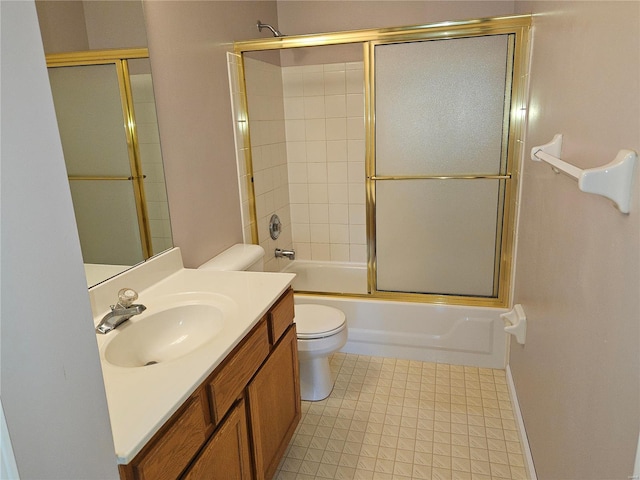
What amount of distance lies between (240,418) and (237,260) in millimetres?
1005

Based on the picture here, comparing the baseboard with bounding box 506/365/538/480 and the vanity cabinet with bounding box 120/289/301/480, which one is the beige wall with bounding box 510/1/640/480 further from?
the vanity cabinet with bounding box 120/289/301/480

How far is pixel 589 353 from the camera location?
117 cm

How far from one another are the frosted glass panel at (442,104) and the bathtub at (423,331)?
0.81m

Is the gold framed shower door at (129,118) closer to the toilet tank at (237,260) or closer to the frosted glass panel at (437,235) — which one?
the toilet tank at (237,260)

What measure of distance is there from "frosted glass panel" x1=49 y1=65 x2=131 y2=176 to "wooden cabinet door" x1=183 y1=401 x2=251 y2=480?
3.07 feet

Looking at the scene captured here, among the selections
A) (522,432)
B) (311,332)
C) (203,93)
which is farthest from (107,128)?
(522,432)

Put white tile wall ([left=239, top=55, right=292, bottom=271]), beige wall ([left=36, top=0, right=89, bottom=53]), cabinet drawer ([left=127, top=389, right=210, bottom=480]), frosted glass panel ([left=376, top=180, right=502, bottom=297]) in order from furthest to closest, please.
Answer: white tile wall ([left=239, top=55, right=292, bottom=271])
frosted glass panel ([left=376, top=180, right=502, bottom=297])
beige wall ([left=36, top=0, right=89, bottom=53])
cabinet drawer ([left=127, top=389, right=210, bottom=480])

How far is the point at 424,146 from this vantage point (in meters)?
2.54

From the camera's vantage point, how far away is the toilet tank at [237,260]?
88.2 inches

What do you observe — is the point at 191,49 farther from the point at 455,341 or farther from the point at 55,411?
the point at 455,341

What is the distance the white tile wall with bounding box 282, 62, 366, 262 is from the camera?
11.0ft

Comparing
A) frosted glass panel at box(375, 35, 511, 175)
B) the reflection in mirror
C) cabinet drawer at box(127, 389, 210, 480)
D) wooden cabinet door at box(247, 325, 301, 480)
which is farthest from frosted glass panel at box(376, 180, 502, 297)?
cabinet drawer at box(127, 389, 210, 480)

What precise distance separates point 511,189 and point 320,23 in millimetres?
1699

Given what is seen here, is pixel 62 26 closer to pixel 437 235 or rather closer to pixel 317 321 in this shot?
pixel 317 321
